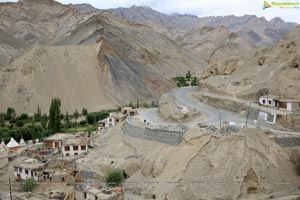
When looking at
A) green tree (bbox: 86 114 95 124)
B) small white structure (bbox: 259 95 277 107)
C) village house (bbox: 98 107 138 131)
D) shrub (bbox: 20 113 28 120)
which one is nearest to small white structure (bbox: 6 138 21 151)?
village house (bbox: 98 107 138 131)

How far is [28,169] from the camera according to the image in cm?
3206

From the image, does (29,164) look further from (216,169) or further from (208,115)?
(216,169)

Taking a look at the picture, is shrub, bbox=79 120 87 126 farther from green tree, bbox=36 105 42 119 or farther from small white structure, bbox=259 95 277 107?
small white structure, bbox=259 95 277 107

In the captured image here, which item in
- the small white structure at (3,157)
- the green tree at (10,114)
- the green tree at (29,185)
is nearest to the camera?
the green tree at (29,185)

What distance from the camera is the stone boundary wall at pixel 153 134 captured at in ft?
97.9

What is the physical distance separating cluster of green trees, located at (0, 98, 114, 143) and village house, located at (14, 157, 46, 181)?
11263 mm

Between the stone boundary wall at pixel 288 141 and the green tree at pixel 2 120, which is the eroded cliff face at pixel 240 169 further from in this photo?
the green tree at pixel 2 120

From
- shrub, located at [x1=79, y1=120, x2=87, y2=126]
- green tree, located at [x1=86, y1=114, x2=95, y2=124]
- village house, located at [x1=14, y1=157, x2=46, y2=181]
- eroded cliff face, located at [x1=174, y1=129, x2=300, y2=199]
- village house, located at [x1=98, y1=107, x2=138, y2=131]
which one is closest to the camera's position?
eroded cliff face, located at [x1=174, y1=129, x2=300, y2=199]

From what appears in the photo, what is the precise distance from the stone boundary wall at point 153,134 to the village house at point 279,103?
8372 millimetres

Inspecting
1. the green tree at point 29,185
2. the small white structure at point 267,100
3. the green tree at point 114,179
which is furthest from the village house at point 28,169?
the small white structure at point 267,100

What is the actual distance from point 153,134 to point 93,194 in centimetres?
768

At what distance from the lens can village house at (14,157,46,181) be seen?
31.6m

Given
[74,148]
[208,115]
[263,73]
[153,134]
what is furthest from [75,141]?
[263,73]

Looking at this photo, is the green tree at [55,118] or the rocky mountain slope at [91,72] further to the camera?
the rocky mountain slope at [91,72]
